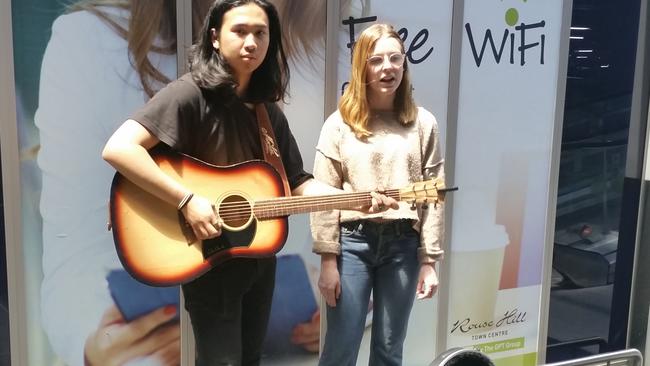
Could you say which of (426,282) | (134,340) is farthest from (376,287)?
(134,340)

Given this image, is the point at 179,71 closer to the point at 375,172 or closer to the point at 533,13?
the point at 375,172

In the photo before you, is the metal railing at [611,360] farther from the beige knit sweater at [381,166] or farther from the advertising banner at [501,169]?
the advertising banner at [501,169]

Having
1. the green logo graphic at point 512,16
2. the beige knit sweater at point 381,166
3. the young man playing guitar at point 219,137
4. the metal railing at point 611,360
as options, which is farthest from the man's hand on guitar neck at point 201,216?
the green logo graphic at point 512,16

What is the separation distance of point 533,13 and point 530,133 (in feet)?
2.12

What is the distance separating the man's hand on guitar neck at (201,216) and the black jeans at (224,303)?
139 mm

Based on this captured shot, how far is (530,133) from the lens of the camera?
3.22 metres

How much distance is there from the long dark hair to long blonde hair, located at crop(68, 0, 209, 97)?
Answer: 0.79m

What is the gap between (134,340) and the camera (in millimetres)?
2570

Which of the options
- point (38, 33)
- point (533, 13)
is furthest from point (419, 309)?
point (38, 33)

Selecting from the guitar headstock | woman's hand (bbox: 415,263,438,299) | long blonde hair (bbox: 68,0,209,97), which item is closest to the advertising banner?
woman's hand (bbox: 415,263,438,299)

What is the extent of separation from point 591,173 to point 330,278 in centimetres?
213

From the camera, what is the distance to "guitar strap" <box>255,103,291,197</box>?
5.75ft

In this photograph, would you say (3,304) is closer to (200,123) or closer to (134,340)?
(134,340)

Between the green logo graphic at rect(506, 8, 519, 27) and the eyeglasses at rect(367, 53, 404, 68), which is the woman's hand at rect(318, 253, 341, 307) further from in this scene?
the green logo graphic at rect(506, 8, 519, 27)
